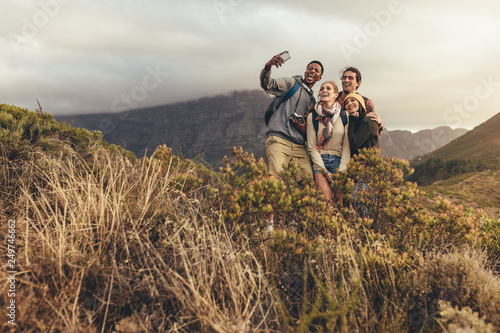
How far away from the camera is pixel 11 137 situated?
14.3 ft

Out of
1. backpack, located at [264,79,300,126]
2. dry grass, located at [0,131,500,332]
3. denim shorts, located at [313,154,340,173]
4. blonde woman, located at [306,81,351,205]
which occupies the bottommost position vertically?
dry grass, located at [0,131,500,332]

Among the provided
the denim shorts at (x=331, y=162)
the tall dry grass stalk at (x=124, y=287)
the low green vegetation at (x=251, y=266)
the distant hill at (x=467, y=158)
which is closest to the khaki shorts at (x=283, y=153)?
the denim shorts at (x=331, y=162)

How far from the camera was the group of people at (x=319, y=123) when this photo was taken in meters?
4.24

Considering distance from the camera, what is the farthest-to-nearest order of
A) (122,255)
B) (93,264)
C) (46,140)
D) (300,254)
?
(46,140) → (300,254) → (122,255) → (93,264)

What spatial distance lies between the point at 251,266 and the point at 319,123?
8.71ft

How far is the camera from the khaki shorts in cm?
495

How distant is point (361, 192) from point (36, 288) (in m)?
3.51

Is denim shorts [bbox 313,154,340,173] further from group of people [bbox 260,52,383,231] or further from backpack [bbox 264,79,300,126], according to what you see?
backpack [bbox 264,79,300,126]

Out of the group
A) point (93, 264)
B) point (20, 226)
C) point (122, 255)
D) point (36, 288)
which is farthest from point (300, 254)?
point (20, 226)

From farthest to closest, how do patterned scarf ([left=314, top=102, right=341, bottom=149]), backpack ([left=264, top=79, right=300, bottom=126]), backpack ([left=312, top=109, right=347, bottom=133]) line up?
backpack ([left=264, top=79, right=300, bottom=126]) < backpack ([left=312, top=109, right=347, bottom=133]) < patterned scarf ([left=314, top=102, right=341, bottom=149])

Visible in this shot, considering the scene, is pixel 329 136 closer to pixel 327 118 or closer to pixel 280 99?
pixel 327 118

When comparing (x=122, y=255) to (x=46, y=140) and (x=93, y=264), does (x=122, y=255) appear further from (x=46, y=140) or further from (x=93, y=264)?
(x=46, y=140)

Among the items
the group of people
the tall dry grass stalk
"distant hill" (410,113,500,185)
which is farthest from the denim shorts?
"distant hill" (410,113,500,185)

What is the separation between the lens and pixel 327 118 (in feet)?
14.4
